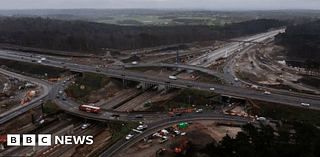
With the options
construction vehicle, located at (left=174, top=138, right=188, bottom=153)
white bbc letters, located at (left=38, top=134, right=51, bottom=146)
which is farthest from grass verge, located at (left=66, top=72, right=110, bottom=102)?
construction vehicle, located at (left=174, top=138, right=188, bottom=153)

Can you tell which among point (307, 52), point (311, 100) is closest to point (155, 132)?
point (311, 100)

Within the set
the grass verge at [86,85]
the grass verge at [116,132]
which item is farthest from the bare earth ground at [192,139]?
the grass verge at [86,85]

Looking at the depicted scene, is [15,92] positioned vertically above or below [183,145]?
above

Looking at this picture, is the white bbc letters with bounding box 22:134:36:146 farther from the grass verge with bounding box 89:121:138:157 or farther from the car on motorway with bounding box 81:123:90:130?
the grass verge with bounding box 89:121:138:157

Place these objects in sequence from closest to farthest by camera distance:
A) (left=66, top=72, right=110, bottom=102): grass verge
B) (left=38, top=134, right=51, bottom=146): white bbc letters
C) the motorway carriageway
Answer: (left=38, top=134, right=51, bottom=146): white bbc letters
the motorway carriageway
(left=66, top=72, right=110, bottom=102): grass verge

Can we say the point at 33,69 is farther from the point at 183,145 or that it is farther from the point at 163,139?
the point at 183,145

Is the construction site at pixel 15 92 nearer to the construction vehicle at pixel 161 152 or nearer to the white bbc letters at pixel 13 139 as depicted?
the white bbc letters at pixel 13 139

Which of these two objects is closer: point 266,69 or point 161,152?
point 161,152

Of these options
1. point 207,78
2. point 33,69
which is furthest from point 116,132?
point 33,69

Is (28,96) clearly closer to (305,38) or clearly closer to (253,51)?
(253,51)
